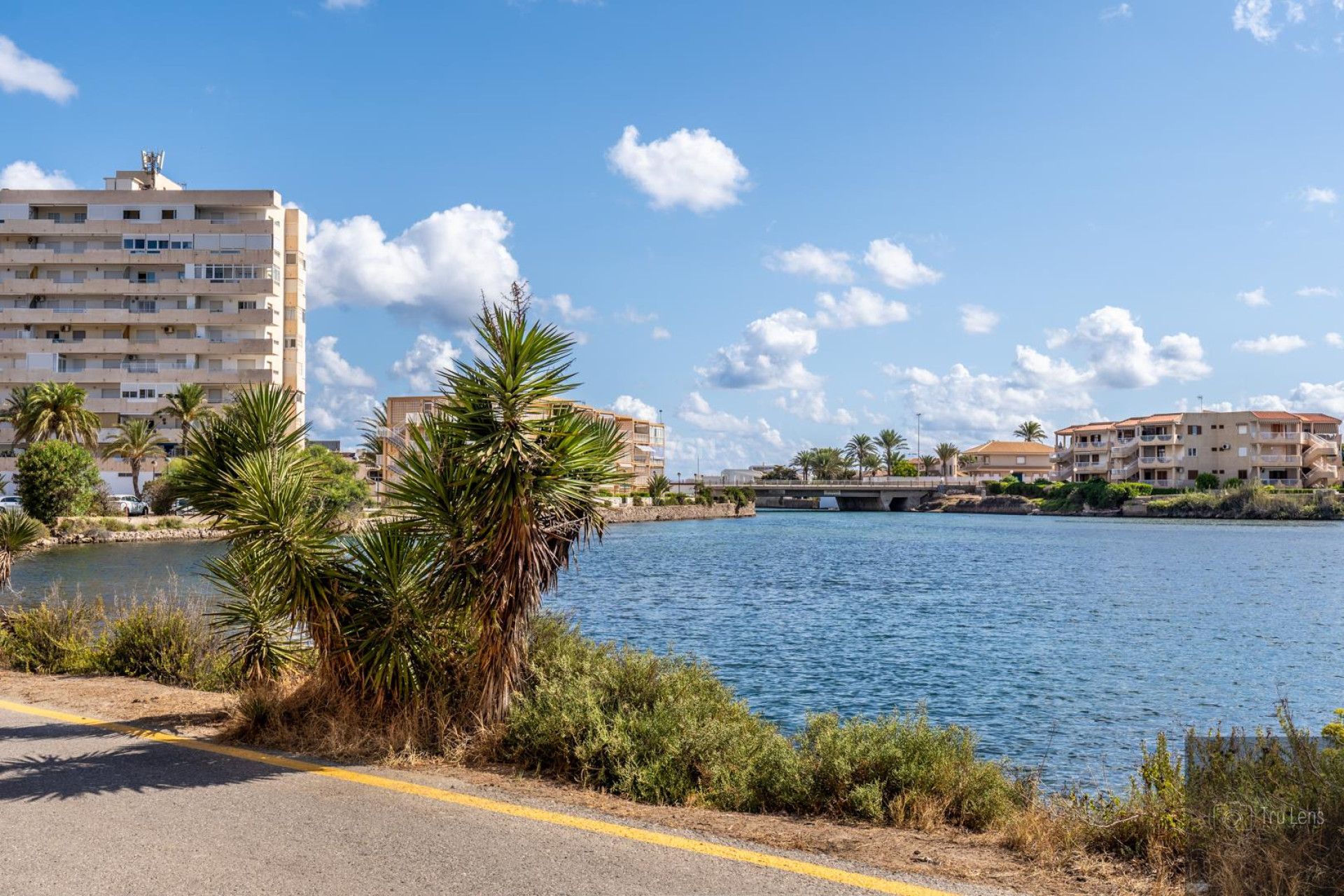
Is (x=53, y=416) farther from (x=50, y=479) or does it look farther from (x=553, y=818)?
(x=553, y=818)

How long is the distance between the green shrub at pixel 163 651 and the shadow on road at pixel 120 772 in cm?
399

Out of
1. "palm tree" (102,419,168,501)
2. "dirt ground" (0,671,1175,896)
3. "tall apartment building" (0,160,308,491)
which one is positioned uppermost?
"tall apartment building" (0,160,308,491)

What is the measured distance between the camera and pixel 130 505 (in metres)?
68.4

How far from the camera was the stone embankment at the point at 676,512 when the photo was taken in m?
109

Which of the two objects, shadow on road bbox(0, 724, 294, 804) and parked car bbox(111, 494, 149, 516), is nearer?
shadow on road bbox(0, 724, 294, 804)

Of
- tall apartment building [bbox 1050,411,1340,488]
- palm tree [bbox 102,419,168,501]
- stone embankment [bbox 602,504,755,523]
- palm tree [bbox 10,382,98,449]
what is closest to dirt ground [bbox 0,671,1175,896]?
palm tree [bbox 10,382,98,449]

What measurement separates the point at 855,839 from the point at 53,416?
241 feet

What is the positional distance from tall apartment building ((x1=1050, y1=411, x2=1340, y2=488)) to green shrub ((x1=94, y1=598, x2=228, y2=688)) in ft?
420

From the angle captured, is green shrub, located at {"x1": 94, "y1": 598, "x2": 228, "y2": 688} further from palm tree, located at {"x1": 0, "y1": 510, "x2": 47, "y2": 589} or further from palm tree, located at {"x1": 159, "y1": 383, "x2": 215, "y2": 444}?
palm tree, located at {"x1": 159, "y1": 383, "x2": 215, "y2": 444}

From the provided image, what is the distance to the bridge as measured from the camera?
501 ft

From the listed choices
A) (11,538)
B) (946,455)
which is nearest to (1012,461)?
(946,455)

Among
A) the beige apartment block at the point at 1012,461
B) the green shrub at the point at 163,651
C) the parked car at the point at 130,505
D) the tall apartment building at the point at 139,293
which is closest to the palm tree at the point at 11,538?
the green shrub at the point at 163,651

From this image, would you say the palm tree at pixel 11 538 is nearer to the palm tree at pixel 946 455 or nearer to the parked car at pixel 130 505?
the parked car at pixel 130 505

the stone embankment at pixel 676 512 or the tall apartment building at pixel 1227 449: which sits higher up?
the tall apartment building at pixel 1227 449
